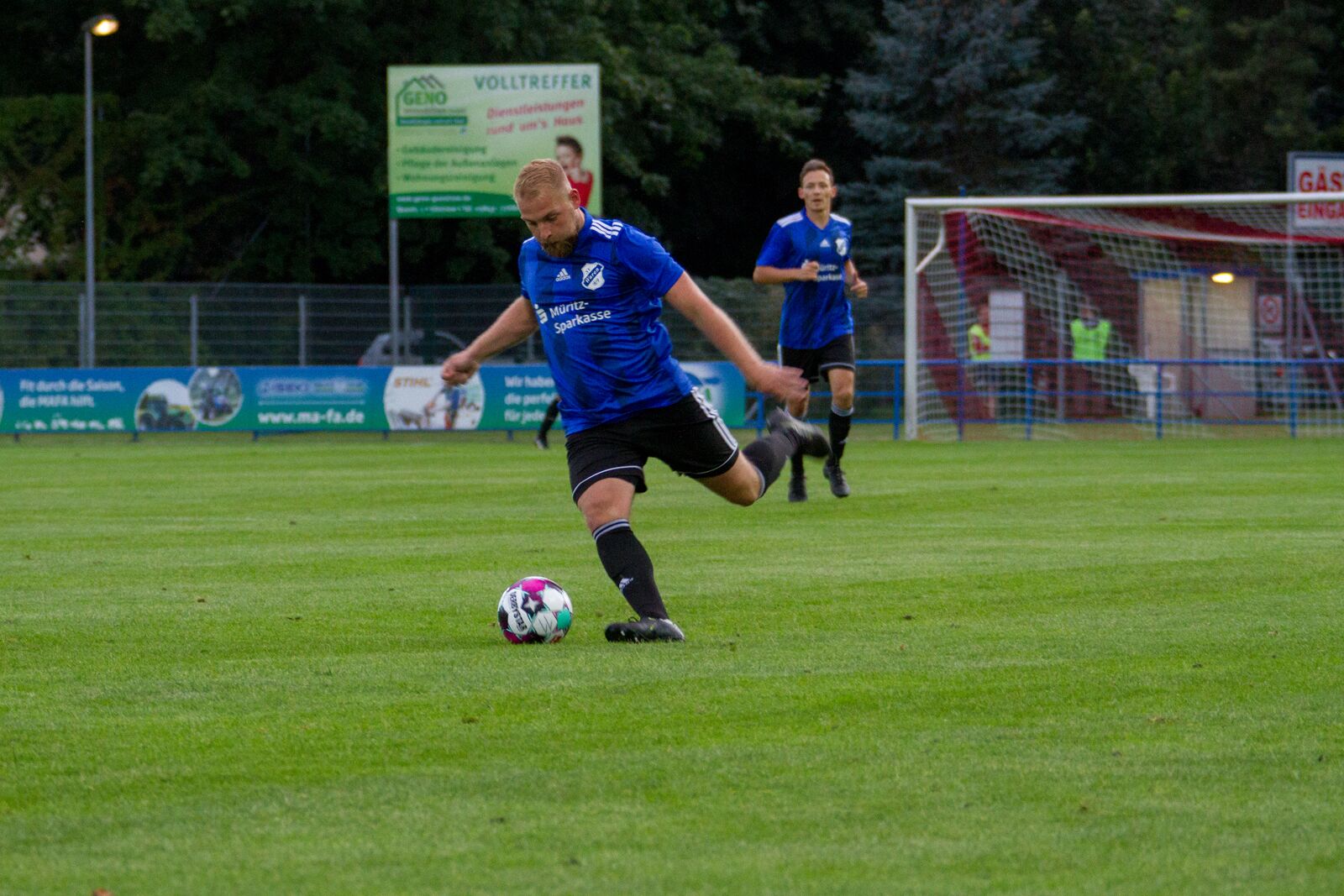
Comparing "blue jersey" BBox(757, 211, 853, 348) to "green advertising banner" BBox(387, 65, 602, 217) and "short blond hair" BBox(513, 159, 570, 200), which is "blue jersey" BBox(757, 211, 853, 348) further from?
"green advertising banner" BBox(387, 65, 602, 217)

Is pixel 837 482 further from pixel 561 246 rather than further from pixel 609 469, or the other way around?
pixel 561 246

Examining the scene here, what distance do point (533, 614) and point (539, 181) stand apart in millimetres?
1534

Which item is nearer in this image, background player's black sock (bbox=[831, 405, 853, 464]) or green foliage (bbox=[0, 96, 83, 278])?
background player's black sock (bbox=[831, 405, 853, 464])

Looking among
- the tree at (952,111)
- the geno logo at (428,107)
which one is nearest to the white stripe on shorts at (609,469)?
the geno logo at (428,107)

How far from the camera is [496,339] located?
7.59 m

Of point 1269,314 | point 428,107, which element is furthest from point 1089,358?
point 428,107

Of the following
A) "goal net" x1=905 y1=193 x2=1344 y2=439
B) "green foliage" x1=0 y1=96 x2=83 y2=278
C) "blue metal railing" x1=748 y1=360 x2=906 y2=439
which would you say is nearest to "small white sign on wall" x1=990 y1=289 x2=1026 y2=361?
"goal net" x1=905 y1=193 x2=1344 y2=439

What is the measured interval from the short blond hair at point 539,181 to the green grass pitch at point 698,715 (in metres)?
1.62

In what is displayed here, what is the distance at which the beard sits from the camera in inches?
277

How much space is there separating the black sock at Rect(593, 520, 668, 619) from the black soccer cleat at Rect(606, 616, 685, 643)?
0.16 feet

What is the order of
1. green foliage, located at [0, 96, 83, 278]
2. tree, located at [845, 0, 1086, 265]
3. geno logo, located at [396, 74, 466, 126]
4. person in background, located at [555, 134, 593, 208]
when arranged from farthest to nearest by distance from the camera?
tree, located at [845, 0, 1086, 265] < green foliage, located at [0, 96, 83, 278] < geno logo, located at [396, 74, 466, 126] < person in background, located at [555, 134, 593, 208]

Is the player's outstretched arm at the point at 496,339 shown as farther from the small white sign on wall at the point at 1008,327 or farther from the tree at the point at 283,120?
the tree at the point at 283,120

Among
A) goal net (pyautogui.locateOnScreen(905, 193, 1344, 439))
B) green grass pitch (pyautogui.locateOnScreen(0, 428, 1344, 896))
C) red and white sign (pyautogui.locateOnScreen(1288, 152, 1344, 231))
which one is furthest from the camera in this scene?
red and white sign (pyautogui.locateOnScreen(1288, 152, 1344, 231))

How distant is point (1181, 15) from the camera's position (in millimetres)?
50844
